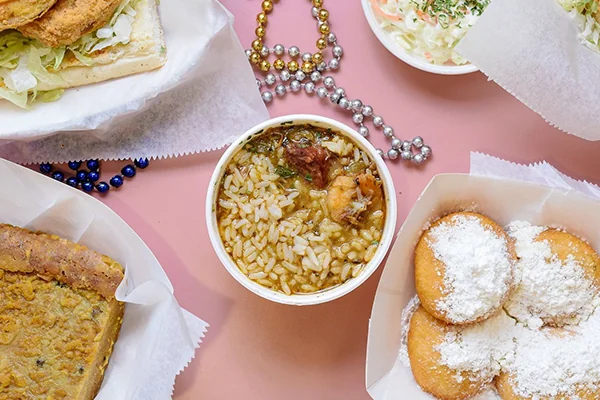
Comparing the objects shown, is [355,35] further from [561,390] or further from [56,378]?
[56,378]

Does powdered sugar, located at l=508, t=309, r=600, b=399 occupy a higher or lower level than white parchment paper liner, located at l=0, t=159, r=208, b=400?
higher

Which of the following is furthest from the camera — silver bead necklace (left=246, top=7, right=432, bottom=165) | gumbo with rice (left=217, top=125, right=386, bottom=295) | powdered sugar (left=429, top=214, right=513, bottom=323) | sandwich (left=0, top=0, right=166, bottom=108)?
silver bead necklace (left=246, top=7, right=432, bottom=165)

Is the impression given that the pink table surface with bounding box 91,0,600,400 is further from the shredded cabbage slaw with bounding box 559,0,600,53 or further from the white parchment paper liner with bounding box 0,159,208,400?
the shredded cabbage slaw with bounding box 559,0,600,53

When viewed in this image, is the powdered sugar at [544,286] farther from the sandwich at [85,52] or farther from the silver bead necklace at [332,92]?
the sandwich at [85,52]

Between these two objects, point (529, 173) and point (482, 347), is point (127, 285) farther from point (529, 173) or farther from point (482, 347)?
point (529, 173)

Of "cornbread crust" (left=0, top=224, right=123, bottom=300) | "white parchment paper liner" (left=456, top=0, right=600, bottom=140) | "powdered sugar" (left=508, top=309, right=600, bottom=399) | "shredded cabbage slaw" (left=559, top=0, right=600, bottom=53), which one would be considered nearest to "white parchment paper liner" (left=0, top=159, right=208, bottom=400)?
"cornbread crust" (left=0, top=224, right=123, bottom=300)

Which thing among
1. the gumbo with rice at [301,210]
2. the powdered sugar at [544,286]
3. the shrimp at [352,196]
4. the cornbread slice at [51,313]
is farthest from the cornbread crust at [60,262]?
the powdered sugar at [544,286]

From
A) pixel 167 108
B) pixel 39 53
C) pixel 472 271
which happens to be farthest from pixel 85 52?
pixel 472 271
